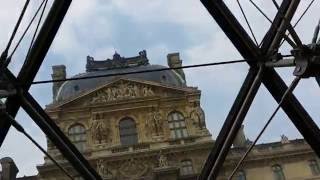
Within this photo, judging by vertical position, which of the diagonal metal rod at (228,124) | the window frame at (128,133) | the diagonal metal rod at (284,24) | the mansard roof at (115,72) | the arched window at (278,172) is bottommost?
the diagonal metal rod at (228,124)

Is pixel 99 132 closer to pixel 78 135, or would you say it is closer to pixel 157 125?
pixel 78 135

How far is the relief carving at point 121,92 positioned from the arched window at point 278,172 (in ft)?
33.1

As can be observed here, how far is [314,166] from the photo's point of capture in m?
35.8

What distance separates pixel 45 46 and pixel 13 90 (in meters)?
0.54

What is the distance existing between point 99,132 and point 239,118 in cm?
3157

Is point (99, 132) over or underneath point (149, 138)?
over

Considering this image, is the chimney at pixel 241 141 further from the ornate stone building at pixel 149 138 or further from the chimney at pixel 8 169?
the chimney at pixel 8 169

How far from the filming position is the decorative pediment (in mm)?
37656

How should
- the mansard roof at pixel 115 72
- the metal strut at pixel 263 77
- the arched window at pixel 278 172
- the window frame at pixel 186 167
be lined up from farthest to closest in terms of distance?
the mansard roof at pixel 115 72 < the arched window at pixel 278 172 < the window frame at pixel 186 167 < the metal strut at pixel 263 77

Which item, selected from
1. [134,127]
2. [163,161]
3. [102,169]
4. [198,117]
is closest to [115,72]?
[134,127]

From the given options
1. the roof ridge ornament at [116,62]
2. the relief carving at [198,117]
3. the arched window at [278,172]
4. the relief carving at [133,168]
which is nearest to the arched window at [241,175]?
the arched window at [278,172]

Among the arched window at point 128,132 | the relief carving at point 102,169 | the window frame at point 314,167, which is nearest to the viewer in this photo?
the relief carving at point 102,169

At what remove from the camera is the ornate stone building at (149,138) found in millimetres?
Result: 34656

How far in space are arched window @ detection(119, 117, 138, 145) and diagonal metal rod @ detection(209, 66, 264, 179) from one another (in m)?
31.1
